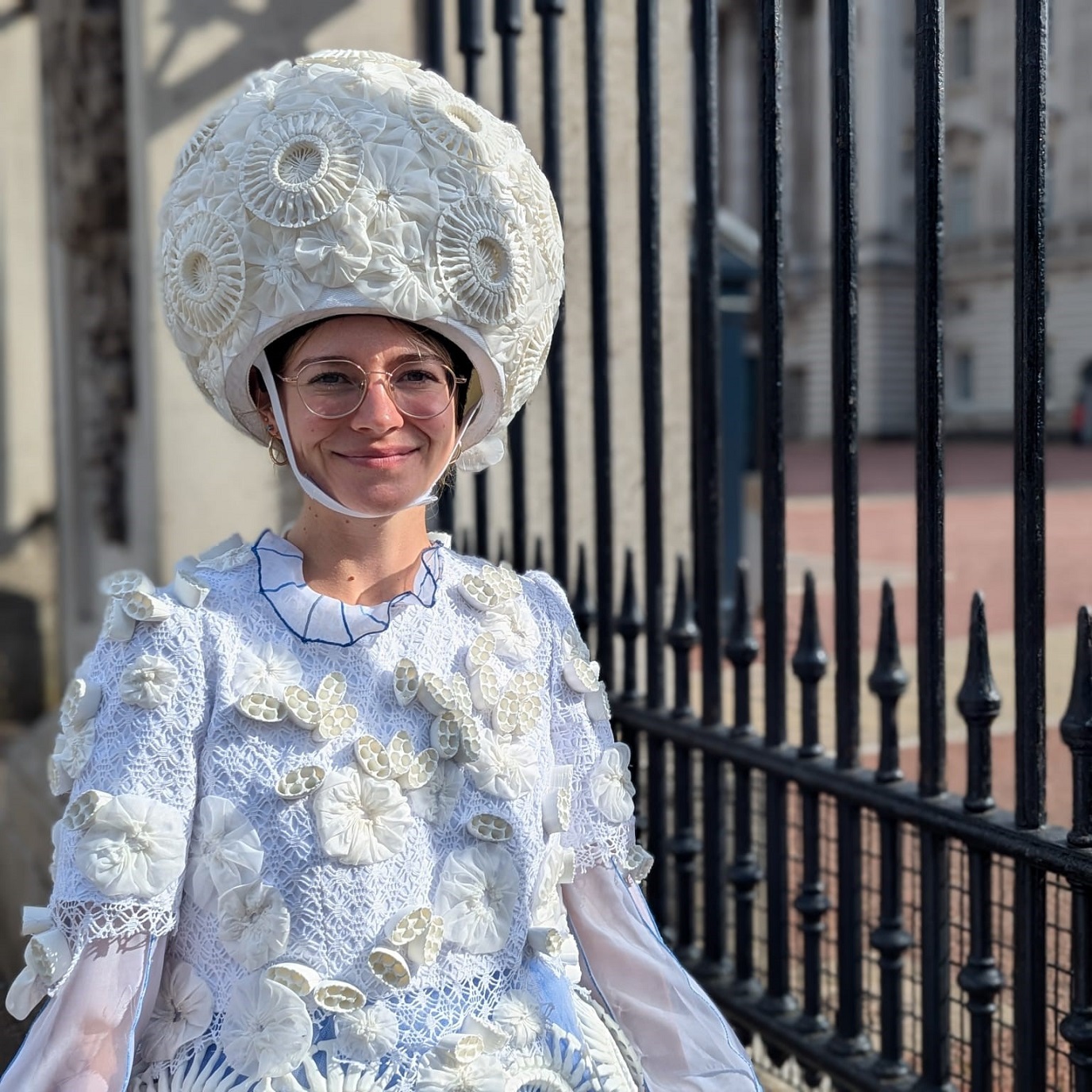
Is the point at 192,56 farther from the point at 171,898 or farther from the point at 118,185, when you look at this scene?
the point at 171,898

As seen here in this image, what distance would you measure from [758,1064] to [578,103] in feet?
9.16

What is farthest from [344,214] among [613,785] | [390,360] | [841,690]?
[841,690]

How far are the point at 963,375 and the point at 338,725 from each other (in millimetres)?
41054

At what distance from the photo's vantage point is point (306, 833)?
4.85 feet

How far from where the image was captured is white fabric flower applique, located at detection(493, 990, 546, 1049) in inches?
59.8

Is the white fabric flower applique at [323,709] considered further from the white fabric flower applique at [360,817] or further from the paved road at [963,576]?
the paved road at [963,576]

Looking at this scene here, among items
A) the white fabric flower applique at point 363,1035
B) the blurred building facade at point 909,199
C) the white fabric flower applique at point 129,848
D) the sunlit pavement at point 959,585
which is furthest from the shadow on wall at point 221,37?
the blurred building facade at point 909,199

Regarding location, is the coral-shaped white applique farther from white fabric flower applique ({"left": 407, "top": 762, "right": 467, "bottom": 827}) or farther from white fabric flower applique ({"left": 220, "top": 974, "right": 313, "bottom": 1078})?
white fabric flower applique ({"left": 407, "top": 762, "right": 467, "bottom": 827})

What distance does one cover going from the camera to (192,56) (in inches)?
168

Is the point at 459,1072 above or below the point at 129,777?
below

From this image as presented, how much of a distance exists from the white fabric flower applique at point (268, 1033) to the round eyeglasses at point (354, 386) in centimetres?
60

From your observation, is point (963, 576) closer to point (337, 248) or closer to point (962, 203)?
point (337, 248)

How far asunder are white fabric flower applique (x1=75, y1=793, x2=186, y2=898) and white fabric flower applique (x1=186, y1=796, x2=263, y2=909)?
0.14 ft

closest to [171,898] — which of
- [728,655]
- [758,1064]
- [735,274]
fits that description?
[728,655]
